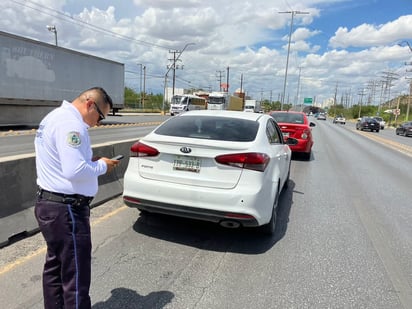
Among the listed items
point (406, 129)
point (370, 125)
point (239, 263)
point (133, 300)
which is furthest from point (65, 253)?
point (370, 125)

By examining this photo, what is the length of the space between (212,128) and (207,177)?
2.98 ft

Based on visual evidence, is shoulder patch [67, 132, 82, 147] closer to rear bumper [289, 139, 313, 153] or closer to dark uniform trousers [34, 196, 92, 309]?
dark uniform trousers [34, 196, 92, 309]

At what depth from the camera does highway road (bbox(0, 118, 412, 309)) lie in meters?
3.15

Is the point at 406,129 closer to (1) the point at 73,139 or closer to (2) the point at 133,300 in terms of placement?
(2) the point at 133,300

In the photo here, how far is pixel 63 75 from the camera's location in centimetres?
1945

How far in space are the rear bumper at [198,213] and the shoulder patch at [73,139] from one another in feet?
6.99

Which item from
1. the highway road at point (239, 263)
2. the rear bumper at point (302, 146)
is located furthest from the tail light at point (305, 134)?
the highway road at point (239, 263)

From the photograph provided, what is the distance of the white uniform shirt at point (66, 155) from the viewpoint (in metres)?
2.16

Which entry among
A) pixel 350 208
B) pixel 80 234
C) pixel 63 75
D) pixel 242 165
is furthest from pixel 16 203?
pixel 63 75

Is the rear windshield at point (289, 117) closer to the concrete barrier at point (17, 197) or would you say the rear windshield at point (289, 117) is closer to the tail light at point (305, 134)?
the tail light at point (305, 134)

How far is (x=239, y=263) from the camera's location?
3859 mm

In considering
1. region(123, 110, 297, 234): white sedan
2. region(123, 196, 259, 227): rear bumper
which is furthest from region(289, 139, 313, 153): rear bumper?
region(123, 196, 259, 227): rear bumper

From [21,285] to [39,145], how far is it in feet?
5.09

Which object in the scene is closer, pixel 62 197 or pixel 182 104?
pixel 62 197
